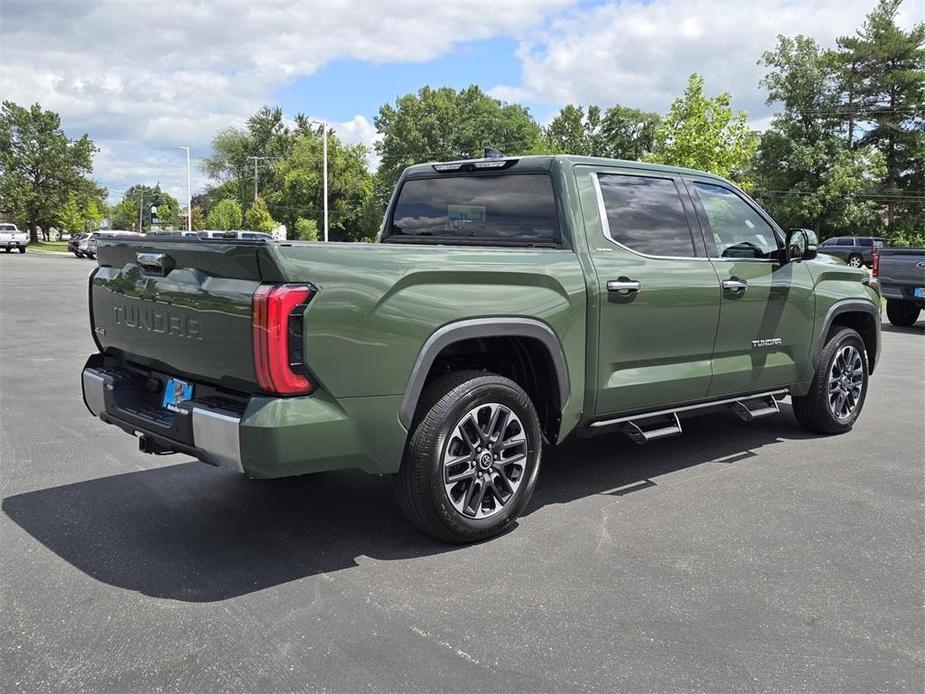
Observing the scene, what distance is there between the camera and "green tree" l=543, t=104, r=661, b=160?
7962 cm

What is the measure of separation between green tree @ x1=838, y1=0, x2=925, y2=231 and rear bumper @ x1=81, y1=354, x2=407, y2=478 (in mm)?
50705

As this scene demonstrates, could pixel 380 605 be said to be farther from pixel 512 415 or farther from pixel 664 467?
pixel 664 467

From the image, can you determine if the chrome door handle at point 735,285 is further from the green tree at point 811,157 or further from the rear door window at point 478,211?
the green tree at point 811,157

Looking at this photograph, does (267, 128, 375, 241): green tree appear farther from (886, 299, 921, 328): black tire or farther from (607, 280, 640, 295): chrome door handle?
(607, 280, 640, 295): chrome door handle

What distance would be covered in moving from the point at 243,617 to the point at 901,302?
15142mm

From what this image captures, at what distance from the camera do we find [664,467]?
541 cm

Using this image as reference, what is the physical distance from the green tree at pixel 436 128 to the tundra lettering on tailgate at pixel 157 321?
73.4 meters

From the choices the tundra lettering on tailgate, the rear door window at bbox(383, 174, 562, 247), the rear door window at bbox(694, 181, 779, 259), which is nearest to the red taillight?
the tundra lettering on tailgate

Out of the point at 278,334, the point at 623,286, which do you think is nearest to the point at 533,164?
the point at 623,286

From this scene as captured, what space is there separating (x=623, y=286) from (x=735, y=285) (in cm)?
111

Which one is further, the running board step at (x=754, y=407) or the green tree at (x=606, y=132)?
the green tree at (x=606, y=132)

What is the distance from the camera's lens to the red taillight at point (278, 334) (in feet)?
10.6

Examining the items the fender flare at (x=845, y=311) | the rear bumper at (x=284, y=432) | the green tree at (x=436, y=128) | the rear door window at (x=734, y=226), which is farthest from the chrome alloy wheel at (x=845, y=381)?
the green tree at (x=436, y=128)

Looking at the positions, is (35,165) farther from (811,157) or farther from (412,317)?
(412,317)
